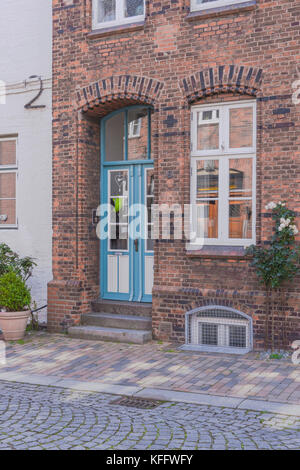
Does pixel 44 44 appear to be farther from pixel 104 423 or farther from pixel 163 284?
pixel 104 423

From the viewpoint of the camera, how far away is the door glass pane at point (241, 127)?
8.79 metres

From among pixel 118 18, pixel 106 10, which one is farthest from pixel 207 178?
pixel 106 10

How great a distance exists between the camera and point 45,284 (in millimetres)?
10758

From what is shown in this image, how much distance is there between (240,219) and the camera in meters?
8.91

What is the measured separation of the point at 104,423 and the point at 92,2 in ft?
24.8

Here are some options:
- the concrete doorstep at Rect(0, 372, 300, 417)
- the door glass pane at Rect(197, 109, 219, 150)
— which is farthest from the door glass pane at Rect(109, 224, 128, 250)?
the concrete doorstep at Rect(0, 372, 300, 417)

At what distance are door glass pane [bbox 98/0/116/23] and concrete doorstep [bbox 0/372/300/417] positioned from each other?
249 inches

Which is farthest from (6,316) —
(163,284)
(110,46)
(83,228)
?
(110,46)

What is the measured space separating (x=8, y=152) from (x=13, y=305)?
3352 mm

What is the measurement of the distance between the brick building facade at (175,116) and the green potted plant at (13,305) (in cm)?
68

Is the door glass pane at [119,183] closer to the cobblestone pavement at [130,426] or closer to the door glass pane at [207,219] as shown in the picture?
the door glass pane at [207,219]

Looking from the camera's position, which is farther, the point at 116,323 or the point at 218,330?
the point at 116,323

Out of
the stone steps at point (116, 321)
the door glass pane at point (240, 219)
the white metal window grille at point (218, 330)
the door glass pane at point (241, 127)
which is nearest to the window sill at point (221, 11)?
the door glass pane at point (241, 127)

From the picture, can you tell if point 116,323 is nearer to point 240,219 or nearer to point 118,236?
point 118,236
